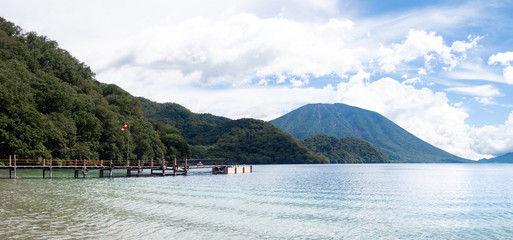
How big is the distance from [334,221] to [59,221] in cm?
1559

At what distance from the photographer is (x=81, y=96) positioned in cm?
8769

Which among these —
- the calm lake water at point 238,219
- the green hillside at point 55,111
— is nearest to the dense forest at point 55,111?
the green hillside at point 55,111

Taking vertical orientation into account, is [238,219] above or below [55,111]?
below

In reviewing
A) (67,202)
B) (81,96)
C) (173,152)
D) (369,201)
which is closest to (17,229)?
(67,202)

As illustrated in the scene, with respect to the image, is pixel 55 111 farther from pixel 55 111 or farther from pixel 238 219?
pixel 238 219

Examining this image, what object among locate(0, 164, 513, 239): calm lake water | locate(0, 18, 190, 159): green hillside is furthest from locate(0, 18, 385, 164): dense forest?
locate(0, 164, 513, 239): calm lake water

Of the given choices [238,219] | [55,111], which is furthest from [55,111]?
[238,219]

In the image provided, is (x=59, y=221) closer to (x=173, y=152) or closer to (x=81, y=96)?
(x=81, y=96)

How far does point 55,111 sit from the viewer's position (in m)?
75.2

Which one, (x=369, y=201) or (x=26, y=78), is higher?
(x=26, y=78)

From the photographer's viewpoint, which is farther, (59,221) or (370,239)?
(59,221)

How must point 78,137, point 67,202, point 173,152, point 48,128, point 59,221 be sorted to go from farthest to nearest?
point 173,152 < point 78,137 < point 48,128 < point 67,202 < point 59,221

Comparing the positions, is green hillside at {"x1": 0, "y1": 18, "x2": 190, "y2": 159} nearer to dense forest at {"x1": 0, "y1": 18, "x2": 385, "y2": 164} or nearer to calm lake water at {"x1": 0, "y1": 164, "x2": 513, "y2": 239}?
dense forest at {"x1": 0, "y1": 18, "x2": 385, "y2": 164}

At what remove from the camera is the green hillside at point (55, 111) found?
6081 cm
